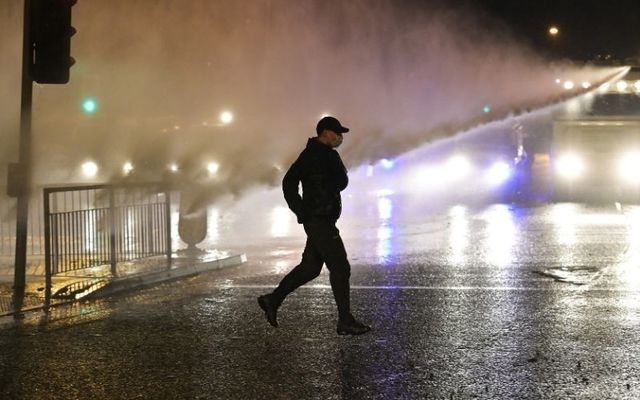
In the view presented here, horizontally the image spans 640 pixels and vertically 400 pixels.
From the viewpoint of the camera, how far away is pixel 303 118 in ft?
60.9

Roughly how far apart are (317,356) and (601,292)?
3624 millimetres

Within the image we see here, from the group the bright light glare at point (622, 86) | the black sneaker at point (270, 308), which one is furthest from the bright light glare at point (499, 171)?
the black sneaker at point (270, 308)

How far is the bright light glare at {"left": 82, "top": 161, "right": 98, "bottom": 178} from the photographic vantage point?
75.5ft

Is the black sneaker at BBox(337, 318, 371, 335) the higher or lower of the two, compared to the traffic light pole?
lower

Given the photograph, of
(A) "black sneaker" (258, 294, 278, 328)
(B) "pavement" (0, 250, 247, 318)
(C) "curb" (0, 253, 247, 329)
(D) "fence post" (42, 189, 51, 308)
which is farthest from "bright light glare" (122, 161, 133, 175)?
(A) "black sneaker" (258, 294, 278, 328)

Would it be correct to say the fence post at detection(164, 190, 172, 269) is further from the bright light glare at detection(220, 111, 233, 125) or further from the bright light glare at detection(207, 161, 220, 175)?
the bright light glare at detection(220, 111, 233, 125)

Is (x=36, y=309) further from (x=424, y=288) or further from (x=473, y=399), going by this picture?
(x=473, y=399)

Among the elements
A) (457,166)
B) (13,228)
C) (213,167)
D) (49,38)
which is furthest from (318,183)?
(457,166)

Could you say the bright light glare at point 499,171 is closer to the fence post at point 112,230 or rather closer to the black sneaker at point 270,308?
the fence post at point 112,230

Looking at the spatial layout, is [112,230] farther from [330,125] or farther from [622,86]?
[622,86]

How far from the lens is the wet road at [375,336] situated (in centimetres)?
514

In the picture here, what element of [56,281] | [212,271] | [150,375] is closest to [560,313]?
[150,375]

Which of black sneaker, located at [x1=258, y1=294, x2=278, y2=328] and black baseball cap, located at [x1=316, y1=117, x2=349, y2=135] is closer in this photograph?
black baseball cap, located at [x1=316, y1=117, x2=349, y2=135]

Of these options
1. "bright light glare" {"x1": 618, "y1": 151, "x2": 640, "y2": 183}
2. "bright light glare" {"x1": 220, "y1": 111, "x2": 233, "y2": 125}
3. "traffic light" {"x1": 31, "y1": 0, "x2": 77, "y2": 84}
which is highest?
"bright light glare" {"x1": 220, "y1": 111, "x2": 233, "y2": 125}
